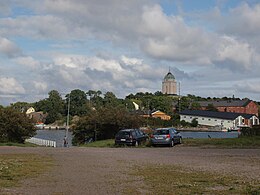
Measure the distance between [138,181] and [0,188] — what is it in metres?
3.75

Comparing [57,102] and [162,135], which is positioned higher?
[57,102]

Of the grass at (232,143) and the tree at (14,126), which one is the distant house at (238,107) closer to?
the tree at (14,126)

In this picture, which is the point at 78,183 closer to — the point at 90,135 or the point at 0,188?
the point at 0,188

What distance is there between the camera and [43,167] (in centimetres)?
1603

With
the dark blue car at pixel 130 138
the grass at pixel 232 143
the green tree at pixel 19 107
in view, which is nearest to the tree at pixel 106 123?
the green tree at pixel 19 107

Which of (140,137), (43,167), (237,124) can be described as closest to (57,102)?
(237,124)

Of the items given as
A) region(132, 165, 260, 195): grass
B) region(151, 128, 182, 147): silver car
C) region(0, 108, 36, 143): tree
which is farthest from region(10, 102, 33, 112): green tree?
region(132, 165, 260, 195): grass

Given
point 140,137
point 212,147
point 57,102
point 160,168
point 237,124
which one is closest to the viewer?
point 160,168

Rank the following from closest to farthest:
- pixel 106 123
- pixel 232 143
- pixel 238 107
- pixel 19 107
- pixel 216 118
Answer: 1. pixel 232 143
2. pixel 106 123
3. pixel 19 107
4. pixel 216 118
5. pixel 238 107

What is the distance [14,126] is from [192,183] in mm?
38054

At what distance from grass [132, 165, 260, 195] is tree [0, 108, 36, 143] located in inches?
1352

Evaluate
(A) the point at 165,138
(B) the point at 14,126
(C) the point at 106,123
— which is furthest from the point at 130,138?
(B) the point at 14,126

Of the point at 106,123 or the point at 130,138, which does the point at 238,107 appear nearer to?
the point at 106,123

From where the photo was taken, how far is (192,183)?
11461mm
